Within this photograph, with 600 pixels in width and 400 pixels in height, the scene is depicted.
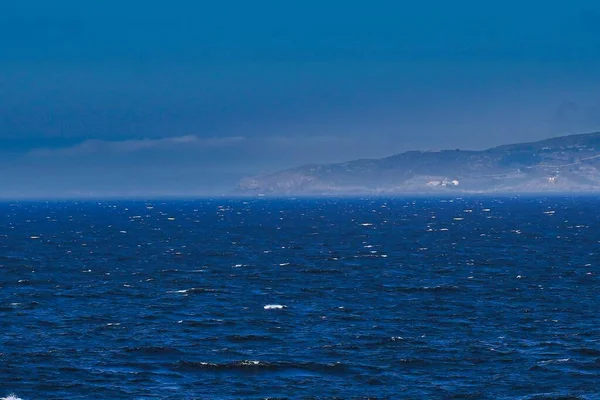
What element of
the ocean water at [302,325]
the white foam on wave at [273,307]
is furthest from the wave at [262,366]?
the white foam on wave at [273,307]

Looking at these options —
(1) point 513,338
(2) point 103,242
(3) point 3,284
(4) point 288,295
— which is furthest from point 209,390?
(2) point 103,242

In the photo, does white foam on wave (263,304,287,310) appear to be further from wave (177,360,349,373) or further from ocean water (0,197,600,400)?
wave (177,360,349,373)

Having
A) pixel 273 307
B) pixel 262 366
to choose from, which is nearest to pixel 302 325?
pixel 273 307

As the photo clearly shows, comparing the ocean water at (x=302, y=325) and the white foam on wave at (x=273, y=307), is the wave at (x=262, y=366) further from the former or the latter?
the white foam on wave at (x=273, y=307)

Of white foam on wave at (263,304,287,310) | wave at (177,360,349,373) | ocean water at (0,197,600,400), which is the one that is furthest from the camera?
white foam on wave at (263,304,287,310)

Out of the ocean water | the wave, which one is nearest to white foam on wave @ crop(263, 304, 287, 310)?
the ocean water

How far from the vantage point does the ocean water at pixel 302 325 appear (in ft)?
162

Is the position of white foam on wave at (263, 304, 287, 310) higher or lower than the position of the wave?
higher

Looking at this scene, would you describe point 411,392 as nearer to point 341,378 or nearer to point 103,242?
point 341,378

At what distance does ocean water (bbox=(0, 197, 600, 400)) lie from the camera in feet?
162

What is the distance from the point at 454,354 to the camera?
2208 inches

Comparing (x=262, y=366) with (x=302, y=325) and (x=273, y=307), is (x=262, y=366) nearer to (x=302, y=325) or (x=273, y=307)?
(x=302, y=325)

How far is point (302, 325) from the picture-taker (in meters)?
66.4

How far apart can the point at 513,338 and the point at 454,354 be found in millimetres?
6528
